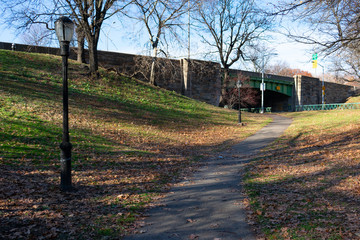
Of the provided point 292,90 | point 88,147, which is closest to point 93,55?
point 88,147

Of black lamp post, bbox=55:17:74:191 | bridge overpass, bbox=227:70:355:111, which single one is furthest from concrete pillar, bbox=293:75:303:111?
black lamp post, bbox=55:17:74:191

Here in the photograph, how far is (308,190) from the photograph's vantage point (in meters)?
6.64

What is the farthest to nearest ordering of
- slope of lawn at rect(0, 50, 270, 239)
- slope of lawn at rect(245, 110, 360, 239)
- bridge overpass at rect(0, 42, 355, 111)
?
1. bridge overpass at rect(0, 42, 355, 111)
2. slope of lawn at rect(0, 50, 270, 239)
3. slope of lawn at rect(245, 110, 360, 239)

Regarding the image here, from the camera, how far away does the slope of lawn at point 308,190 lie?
4676 millimetres

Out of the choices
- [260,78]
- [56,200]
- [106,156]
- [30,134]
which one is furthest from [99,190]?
[260,78]

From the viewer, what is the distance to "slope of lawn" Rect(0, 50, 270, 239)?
17.4 ft

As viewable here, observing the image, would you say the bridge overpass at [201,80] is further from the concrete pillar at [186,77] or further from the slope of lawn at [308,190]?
the slope of lawn at [308,190]

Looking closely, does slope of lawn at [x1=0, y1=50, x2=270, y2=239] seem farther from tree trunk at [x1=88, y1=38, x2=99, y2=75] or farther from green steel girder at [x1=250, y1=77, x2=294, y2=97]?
green steel girder at [x1=250, y1=77, x2=294, y2=97]

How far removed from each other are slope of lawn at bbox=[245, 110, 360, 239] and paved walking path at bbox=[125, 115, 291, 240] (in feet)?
1.19

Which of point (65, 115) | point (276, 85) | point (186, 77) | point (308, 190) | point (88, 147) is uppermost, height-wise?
point (276, 85)

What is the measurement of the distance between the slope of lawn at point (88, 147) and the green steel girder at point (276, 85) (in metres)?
21.9

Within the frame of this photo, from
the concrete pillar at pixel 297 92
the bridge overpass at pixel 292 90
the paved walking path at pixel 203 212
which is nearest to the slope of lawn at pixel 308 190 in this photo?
the paved walking path at pixel 203 212

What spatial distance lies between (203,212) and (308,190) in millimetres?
2744

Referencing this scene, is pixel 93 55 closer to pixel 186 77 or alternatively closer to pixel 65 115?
pixel 186 77
